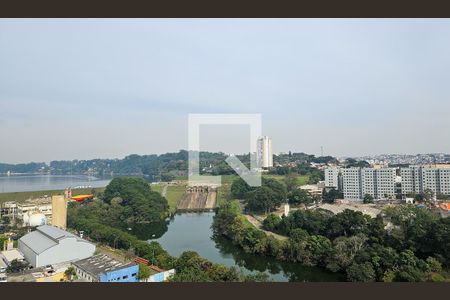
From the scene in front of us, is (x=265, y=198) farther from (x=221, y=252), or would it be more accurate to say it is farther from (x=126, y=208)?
(x=126, y=208)

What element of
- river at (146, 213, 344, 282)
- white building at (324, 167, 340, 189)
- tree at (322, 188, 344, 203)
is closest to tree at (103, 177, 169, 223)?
river at (146, 213, 344, 282)

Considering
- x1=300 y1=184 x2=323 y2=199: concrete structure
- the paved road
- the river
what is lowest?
the river

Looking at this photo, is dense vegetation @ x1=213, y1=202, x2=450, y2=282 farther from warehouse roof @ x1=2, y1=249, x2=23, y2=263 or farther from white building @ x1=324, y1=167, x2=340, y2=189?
white building @ x1=324, y1=167, x2=340, y2=189

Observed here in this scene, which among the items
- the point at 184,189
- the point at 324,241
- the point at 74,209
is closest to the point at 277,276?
the point at 324,241

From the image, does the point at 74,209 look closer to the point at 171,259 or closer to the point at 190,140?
the point at 190,140

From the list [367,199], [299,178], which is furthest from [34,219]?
[299,178]
